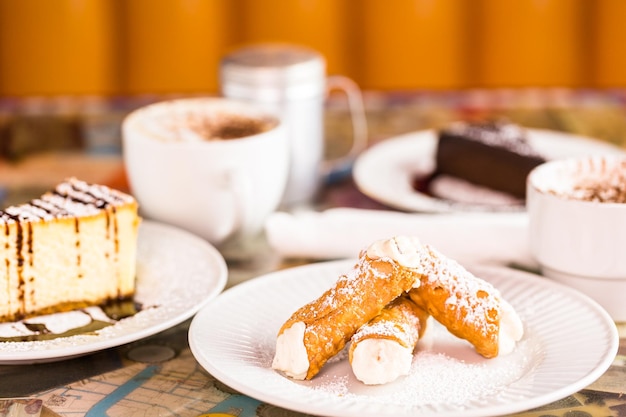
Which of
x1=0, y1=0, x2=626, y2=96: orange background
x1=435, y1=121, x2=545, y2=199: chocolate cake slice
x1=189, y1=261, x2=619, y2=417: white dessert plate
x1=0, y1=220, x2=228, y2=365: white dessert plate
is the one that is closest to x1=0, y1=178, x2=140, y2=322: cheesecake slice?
x1=0, y1=220, x2=228, y2=365: white dessert plate

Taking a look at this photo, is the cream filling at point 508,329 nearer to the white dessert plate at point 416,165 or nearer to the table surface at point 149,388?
the table surface at point 149,388

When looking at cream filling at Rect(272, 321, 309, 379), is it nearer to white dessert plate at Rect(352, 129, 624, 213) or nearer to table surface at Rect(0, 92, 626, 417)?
table surface at Rect(0, 92, 626, 417)

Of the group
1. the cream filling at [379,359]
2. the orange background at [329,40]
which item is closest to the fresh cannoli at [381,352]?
the cream filling at [379,359]

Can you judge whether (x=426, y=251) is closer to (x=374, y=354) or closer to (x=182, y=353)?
(x=374, y=354)

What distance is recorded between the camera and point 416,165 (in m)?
1.28

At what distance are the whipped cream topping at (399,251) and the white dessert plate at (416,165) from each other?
35cm

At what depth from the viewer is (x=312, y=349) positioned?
71 cm

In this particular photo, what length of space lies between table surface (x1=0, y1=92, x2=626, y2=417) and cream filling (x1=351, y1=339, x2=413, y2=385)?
65mm

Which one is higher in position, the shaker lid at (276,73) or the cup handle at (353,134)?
the shaker lid at (276,73)

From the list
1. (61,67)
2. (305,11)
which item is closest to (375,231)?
(305,11)

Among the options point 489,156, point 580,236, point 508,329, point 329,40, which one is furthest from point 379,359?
point 329,40

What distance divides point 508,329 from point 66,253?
0.42m

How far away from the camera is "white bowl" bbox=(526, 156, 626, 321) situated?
840mm

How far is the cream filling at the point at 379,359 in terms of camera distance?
0.70 meters
